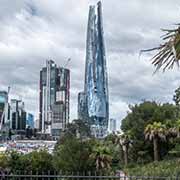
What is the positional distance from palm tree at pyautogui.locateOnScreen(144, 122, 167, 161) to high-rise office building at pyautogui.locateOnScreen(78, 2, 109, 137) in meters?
79.9

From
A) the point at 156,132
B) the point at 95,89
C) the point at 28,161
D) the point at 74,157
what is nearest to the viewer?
the point at 74,157

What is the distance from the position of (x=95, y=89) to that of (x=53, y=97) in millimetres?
30088

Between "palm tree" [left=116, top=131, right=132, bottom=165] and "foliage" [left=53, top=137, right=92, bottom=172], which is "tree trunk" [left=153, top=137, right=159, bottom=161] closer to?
"palm tree" [left=116, top=131, right=132, bottom=165]

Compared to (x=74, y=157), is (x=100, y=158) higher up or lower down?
lower down

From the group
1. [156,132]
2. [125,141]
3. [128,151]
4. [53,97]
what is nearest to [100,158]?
[156,132]

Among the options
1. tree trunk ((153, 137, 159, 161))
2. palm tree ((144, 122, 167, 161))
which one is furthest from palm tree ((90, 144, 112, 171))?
tree trunk ((153, 137, 159, 161))

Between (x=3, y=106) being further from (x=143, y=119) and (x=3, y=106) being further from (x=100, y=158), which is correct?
(x=100, y=158)

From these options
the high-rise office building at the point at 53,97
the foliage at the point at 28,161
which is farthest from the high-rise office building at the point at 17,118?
the foliage at the point at 28,161

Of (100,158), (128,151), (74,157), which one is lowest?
(100,158)

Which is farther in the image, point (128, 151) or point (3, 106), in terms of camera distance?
point (3, 106)

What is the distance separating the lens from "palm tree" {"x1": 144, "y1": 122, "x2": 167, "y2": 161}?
51781 millimetres

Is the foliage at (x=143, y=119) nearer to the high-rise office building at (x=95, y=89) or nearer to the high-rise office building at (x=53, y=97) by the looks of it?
the high-rise office building at (x=95, y=89)

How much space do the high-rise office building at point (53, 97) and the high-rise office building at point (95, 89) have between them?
1091 cm

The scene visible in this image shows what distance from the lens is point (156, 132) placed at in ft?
170
